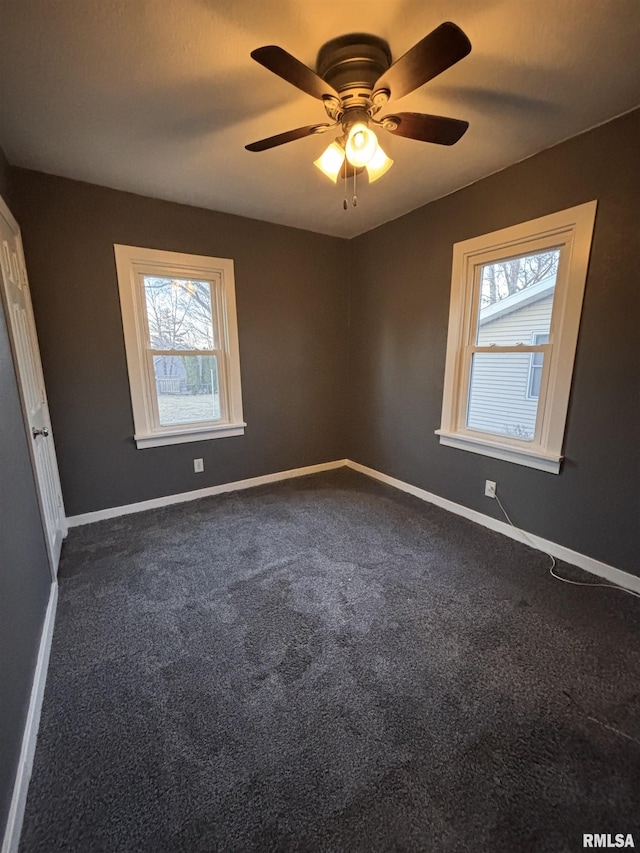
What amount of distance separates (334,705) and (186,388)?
256 centimetres

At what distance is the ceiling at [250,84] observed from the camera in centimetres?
125

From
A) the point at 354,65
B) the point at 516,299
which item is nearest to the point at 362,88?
the point at 354,65

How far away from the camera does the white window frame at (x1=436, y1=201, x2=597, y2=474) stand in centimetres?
206

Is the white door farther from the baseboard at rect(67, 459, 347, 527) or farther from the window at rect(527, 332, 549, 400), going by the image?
the window at rect(527, 332, 549, 400)

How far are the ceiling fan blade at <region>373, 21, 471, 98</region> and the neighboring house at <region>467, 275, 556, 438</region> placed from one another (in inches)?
60.3

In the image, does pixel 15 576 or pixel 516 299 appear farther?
pixel 516 299

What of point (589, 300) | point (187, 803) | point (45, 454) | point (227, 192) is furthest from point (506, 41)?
point (45, 454)

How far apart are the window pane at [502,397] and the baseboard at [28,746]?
289 cm

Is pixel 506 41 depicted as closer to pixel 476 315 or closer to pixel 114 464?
pixel 476 315

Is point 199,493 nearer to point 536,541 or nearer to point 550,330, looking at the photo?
point 536,541

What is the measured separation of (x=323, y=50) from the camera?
1405mm

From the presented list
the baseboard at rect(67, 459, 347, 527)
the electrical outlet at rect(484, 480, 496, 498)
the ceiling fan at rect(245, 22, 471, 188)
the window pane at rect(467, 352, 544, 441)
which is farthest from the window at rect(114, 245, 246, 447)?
the electrical outlet at rect(484, 480, 496, 498)

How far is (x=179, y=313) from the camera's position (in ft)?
9.77

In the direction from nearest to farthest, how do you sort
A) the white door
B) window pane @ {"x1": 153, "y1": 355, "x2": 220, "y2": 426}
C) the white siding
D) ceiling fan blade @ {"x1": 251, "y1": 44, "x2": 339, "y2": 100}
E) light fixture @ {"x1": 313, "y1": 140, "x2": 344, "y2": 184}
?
ceiling fan blade @ {"x1": 251, "y1": 44, "x2": 339, "y2": 100}
light fixture @ {"x1": 313, "y1": 140, "x2": 344, "y2": 184}
the white door
the white siding
window pane @ {"x1": 153, "y1": 355, "x2": 220, "y2": 426}
